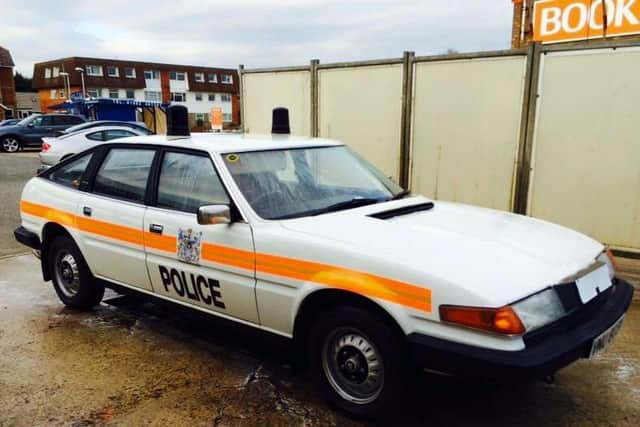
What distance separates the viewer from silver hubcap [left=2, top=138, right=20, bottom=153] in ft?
70.8

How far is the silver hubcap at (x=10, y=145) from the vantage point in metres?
21.6

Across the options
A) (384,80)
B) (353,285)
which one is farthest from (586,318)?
(384,80)

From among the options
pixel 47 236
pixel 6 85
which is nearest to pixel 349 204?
pixel 47 236

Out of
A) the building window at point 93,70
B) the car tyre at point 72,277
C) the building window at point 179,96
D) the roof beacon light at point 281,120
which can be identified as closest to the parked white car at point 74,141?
the car tyre at point 72,277

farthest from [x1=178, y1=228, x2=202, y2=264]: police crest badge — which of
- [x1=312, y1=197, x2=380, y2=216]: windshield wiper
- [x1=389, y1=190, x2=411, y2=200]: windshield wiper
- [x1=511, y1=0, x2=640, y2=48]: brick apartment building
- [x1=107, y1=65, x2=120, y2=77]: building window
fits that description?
[x1=107, y1=65, x2=120, y2=77]: building window

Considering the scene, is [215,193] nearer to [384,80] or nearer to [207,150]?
[207,150]

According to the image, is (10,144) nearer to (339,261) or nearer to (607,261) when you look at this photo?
(339,261)

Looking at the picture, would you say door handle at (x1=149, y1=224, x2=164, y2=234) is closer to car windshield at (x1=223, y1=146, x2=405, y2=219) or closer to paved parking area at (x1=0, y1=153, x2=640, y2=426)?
paved parking area at (x1=0, y1=153, x2=640, y2=426)

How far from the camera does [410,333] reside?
8.65ft

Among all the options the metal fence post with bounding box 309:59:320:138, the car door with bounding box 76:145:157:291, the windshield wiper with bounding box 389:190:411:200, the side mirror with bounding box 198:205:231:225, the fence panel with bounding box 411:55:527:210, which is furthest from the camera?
the metal fence post with bounding box 309:59:320:138

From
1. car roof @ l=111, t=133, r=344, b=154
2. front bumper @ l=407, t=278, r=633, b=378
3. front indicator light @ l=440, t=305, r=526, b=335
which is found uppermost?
car roof @ l=111, t=133, r=344, b=154

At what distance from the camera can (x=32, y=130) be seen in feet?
72.8

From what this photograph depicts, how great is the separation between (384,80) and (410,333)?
5433 millimetres

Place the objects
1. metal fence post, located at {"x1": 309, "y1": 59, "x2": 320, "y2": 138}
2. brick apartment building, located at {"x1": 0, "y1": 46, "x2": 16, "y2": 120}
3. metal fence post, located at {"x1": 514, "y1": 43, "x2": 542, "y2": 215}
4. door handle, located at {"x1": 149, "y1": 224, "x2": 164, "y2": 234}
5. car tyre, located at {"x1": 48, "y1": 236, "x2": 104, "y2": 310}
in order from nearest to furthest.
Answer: door handle, located at {"x1": 149, "y1": 224, "x2": 164, "y2": 234} < car tyre, located at {"x1": 48, "y1": 236, "x2": 104, "y2": 310} < metal fence post, located at {"x1": 514, "y1": 43, "x2": 542, "y2": 215} < metal fence post, located at {"x1": 309, "y1": 59, "x2": 320, "y2": 138} < brick apartment building, located at {"x1": 0, "y1": 46, "x2": 16, "y2": 120}
